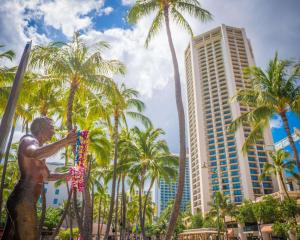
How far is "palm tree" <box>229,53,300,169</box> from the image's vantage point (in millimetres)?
15219

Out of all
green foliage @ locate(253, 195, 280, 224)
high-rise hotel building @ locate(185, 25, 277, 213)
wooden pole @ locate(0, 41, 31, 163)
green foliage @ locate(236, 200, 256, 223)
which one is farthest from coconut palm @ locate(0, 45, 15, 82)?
high-rise hotel building @ locate(185, 25, 277, 213)

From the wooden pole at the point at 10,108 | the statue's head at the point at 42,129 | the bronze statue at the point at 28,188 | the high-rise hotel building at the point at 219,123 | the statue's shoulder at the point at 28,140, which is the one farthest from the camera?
the high-rise hotel building at the point at 219,123

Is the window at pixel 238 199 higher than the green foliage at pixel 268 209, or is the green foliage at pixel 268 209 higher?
the window at pixel 238 199

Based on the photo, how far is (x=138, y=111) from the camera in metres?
23.1

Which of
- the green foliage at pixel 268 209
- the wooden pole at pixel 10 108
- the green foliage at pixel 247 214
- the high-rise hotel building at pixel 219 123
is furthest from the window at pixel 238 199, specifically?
the wooden pole at pixel 10 108

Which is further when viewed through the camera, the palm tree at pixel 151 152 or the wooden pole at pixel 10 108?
the palm tree at pixel 151 152

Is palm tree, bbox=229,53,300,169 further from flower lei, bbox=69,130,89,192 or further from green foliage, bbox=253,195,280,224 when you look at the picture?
green foliage, bbox=253,195,280,224

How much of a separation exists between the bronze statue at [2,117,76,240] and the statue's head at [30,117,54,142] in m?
0.08

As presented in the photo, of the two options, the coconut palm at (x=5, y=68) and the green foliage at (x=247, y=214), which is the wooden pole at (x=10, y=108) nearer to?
the coconut palm at (x=5, y=68)

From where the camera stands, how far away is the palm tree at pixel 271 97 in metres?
15.2

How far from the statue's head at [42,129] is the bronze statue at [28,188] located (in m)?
0.08

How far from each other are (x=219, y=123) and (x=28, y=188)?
108 metres

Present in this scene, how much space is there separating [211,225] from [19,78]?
62015 millimetres

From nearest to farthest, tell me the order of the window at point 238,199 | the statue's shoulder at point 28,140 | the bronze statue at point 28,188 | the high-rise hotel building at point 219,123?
the bronze statue at point 28,188
the statue's shoulder at point 28,140
the window at point 238,199
the high-rise hotel building at point 219,123
